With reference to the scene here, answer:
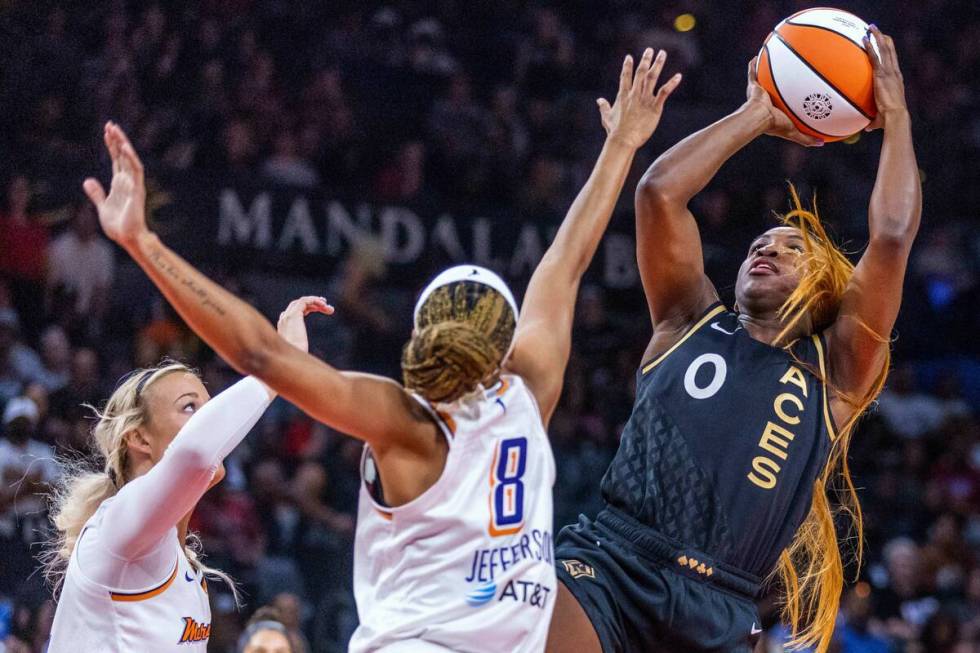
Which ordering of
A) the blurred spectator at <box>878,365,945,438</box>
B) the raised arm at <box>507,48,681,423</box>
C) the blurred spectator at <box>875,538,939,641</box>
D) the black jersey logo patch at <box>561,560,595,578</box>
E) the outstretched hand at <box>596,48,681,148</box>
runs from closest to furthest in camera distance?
the raised arm at <box>507,48,681,423</box>
the outstretched hand at <box>596,48,681,148</box>
the black jersey logo patch at <box>561,560,595,578</box>
the blurred spectator at <box>875,538,939,641</box>
the blurred spectator at <box>878,365,945,438</box>

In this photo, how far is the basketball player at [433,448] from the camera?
2.75m

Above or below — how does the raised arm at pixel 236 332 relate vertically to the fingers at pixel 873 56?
below

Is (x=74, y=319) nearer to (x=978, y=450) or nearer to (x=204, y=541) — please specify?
(x=204, y=541)

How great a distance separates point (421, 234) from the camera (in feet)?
32.4

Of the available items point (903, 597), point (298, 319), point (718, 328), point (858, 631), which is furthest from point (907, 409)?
point (298, 319)

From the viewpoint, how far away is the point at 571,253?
11.0ft

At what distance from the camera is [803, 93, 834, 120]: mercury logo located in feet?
13.3

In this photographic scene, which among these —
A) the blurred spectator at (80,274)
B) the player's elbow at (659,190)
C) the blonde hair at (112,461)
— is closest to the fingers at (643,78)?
the player's elbow at (659,190)

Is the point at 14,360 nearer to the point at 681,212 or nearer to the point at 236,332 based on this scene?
the point at 681,212

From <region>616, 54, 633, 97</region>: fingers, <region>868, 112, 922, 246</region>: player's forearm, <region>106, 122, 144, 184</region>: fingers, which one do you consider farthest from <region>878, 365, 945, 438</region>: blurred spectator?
<region>106, 122, 144, 184</region>: fingers

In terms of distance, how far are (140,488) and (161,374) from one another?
0.61m

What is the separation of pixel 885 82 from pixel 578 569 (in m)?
1.78

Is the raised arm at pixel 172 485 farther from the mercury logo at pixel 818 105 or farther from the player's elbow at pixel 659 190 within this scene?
the mercury logo at pixel 818 105

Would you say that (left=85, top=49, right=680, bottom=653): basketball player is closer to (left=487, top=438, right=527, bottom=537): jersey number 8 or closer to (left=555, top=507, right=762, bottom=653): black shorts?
(left=487, top=438, right=527, bottom=537): jersey number 8
